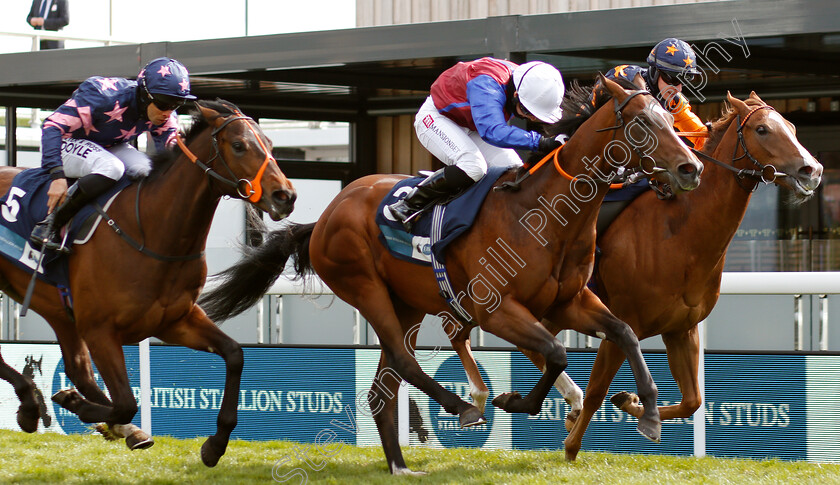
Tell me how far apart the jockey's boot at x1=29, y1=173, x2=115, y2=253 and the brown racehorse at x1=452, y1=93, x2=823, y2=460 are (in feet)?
6.78

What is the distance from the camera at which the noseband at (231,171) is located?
4.21 metres

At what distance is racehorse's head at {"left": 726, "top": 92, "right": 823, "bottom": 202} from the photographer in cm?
442

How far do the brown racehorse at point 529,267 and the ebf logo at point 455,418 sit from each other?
34.2 inches

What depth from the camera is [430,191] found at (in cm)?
464

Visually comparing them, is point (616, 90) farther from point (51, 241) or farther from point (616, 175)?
point (51, 241)

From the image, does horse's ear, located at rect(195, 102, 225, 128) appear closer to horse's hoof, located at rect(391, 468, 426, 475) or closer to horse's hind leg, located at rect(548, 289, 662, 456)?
horse's hind leg, located at rect(548, 289, 662, 456)

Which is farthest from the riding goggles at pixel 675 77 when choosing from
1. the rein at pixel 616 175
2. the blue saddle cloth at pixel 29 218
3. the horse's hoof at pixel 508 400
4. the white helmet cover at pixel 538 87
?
the blue saddle cloth at pixel 29 218

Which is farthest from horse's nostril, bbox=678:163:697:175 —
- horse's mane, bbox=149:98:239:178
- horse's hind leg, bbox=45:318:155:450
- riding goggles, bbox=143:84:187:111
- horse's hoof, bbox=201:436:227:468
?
horse's hind leg, bbox=45:318:155:450

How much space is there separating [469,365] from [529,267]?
Result: 114 centimetres

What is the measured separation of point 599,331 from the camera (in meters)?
4.27

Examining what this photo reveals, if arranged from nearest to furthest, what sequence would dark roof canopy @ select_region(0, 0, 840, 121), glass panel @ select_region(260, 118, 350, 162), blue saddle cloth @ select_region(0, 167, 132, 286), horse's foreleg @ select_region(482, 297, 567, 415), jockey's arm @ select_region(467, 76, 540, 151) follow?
horse's foreleg @ select_region(482, 297, 567, 415) → jockey's arm @ select_region(467, 76, 540, 151) → blue saddle cloth @ select_region(0, 167, 132, 286) → dark roof canopy @ select_region(0, 0, 840, 121) → glass panel @ select_region(260, 118, 350, 162)

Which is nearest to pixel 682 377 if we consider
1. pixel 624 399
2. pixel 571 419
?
pixel 624 399

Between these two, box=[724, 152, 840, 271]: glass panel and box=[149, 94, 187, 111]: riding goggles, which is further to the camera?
box=[724, 152, 840, 271]: glass panel

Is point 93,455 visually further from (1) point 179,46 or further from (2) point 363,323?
(1) point 179,46
